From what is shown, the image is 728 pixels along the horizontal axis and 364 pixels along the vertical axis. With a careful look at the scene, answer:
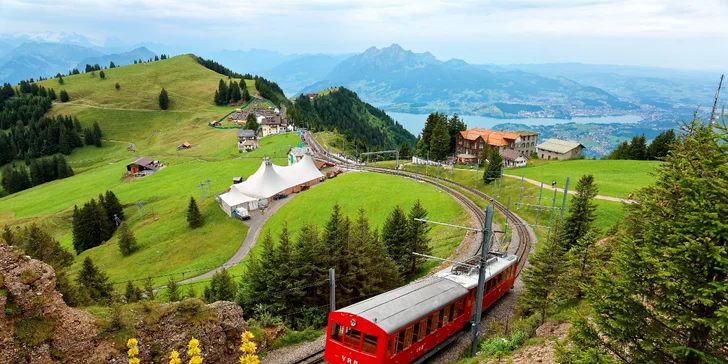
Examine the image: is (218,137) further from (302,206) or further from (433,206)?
(433,206)

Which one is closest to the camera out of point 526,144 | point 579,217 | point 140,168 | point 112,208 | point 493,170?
point 579,217

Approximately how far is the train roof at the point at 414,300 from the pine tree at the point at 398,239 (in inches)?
409

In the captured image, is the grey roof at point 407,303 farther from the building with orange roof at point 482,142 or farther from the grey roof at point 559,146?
the grey roof at point 559,146

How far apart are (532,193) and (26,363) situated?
178 feet

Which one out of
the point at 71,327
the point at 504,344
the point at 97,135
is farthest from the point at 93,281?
the point at 97,135

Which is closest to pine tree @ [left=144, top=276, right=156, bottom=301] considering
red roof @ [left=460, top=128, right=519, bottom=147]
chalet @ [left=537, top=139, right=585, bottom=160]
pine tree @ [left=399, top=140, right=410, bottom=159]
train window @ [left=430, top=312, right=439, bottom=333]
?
train window @ [left=430, top=312, right=439, bottom=333]

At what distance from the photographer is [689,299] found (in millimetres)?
8609

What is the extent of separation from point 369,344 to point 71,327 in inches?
490

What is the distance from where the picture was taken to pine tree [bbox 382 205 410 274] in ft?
111

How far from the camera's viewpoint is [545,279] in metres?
21.6

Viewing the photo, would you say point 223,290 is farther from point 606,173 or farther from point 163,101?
point 163,101

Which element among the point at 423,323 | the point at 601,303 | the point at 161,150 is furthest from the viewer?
the point at 161,150

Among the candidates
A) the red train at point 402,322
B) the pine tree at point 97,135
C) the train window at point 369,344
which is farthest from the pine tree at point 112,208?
the pine tree at point 97,135

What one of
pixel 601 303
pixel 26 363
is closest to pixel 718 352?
pixel 601 303
